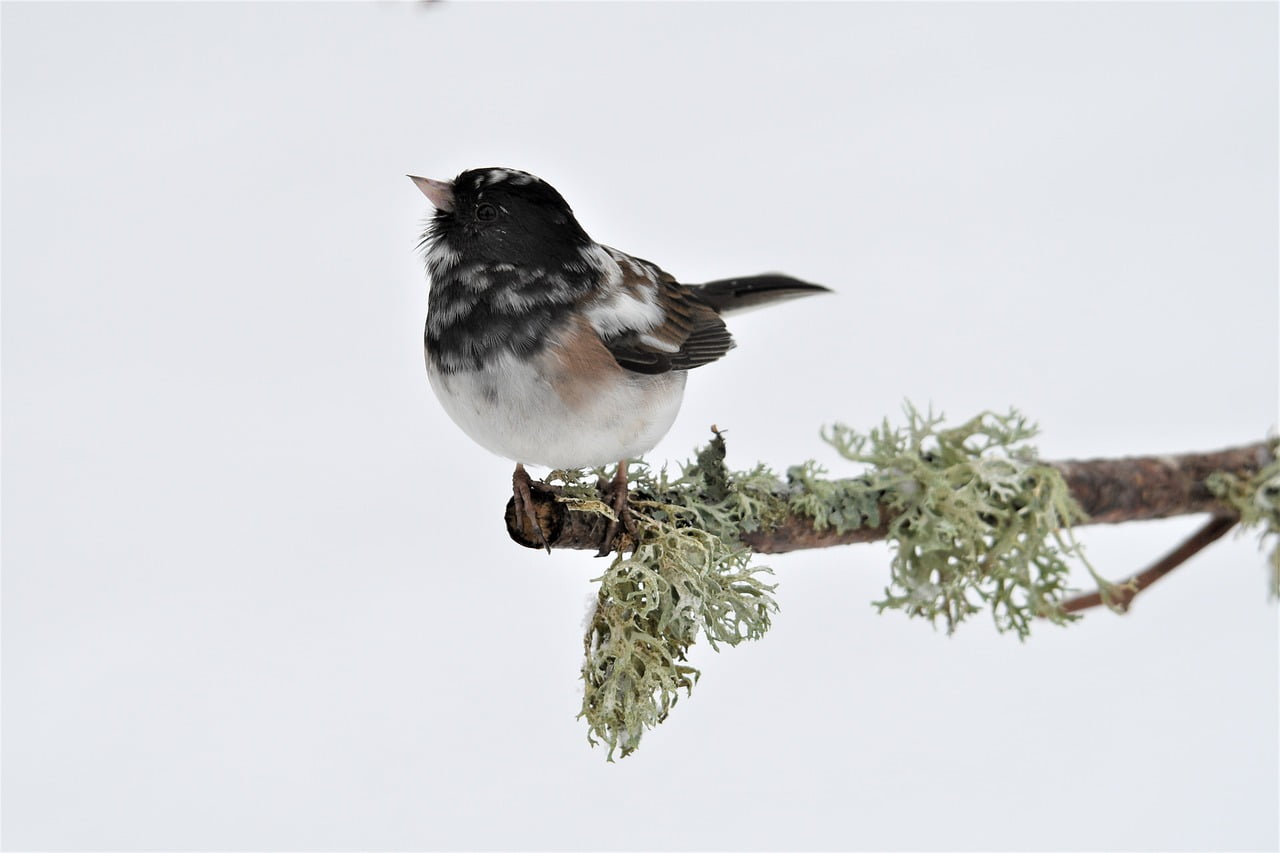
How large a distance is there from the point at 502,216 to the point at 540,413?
0.34 metres

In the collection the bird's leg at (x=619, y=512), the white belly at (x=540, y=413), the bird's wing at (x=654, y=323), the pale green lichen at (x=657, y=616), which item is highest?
the bird's wing at (x=654, y=323)

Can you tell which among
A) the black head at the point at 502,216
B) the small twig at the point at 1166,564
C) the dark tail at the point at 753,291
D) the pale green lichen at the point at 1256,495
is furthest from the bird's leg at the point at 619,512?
the pale green lichen at the point at 1256,495

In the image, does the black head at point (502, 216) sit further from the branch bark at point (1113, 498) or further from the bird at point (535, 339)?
the branch bark at point (1113, 498)

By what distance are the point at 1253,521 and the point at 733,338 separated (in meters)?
1.60

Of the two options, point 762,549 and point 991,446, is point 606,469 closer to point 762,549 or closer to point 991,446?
point 762,549

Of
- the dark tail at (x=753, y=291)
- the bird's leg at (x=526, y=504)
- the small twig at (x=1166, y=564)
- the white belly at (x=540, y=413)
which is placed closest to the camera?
the white belly at (x=540, y=413)

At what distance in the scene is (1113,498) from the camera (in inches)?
105

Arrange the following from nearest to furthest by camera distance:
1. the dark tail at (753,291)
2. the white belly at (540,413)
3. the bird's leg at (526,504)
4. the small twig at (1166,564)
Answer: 1. the white belly at (540,413)
2. the bird's leg at (526,504)
3. the dark tail at (753,291)
4. the small twig at (1166,564)

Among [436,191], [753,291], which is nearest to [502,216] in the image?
[436,191]

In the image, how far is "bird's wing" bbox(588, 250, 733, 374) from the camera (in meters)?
1.89

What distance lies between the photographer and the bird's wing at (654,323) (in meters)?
1.89

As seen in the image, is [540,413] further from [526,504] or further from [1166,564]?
[1166,564]

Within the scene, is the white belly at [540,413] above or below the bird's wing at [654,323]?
below

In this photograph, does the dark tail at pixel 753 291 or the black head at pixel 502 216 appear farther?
the dark tail at pixel 753 291
